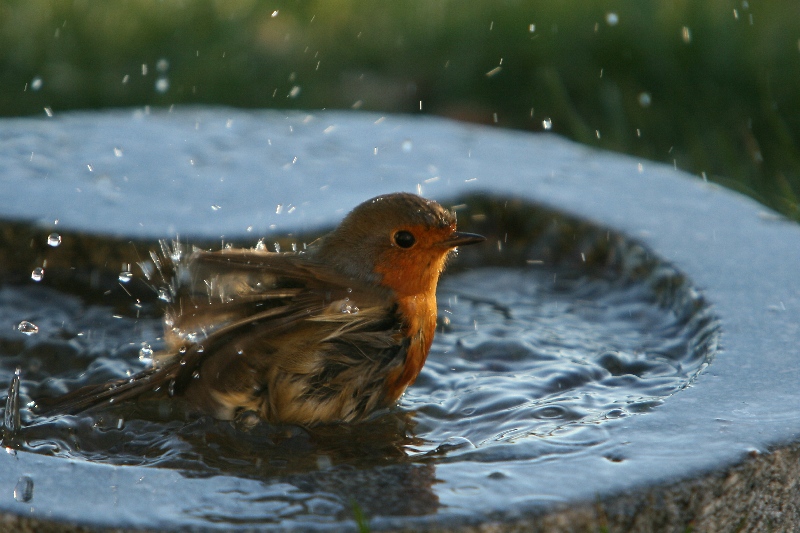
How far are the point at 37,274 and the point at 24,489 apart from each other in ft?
6.88

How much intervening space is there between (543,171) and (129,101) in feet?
12.3

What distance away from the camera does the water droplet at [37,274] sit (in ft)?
13.6

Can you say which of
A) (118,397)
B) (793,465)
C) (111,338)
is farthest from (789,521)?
(111,338)

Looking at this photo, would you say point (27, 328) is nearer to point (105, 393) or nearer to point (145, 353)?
point (145, 353)

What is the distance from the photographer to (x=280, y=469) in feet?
8.35

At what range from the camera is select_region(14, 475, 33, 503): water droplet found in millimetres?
2160

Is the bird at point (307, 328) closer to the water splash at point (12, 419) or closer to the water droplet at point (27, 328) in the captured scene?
the water splash at point (12, 419)

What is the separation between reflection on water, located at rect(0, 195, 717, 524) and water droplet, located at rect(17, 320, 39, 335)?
0.02m

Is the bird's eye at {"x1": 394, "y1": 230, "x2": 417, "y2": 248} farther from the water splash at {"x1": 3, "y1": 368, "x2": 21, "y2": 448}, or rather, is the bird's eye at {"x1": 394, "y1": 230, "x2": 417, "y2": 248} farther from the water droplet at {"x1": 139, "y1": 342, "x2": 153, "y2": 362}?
the water splash at {"x1": 3, "y1": 368, "x2": 21, "y2": 448}

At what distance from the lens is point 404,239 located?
318 cm

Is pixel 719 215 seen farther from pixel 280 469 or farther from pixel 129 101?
pixel 129 101

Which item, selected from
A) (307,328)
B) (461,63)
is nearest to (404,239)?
(307,328)

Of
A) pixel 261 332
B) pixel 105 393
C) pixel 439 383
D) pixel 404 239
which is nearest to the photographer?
pixel 261 332

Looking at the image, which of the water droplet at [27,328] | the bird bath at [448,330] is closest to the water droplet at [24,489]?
the bird bath at [448,330]
